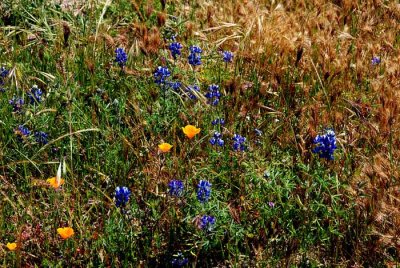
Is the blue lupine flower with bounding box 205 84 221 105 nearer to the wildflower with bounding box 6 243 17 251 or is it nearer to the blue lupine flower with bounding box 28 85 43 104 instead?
the blue lupine flower with bounding box 28 85 43 104

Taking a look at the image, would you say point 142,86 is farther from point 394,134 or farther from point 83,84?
point 394,134

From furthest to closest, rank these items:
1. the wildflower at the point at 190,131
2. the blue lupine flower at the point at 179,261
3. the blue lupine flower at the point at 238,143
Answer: the blue lupine flower at the point at 238,143 → the wildflower at the point at 190,131 → the blue lupine flower at the point at 179,261

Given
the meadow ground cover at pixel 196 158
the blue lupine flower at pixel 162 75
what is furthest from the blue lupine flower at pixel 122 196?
the blue lupine flower at pixel 162 75

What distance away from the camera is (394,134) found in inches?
129

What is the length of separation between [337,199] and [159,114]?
0.96 meters

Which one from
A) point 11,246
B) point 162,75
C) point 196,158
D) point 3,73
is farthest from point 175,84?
point 11,246

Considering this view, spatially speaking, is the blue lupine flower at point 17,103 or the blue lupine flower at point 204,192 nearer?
the blue lupine flower at point 204,192

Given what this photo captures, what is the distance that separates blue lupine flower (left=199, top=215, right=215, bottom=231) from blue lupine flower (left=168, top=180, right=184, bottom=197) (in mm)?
206

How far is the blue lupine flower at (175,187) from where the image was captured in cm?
281

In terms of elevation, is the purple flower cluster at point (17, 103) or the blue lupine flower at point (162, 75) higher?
the blue lupine flower at point (162, 75)

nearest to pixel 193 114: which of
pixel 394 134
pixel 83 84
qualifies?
pixel 83 84

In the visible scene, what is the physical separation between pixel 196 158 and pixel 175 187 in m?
0.45

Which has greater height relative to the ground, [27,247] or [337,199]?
[337,199]

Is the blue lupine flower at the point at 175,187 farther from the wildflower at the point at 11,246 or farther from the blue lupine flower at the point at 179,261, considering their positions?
the wildflower at the point at 11,246
